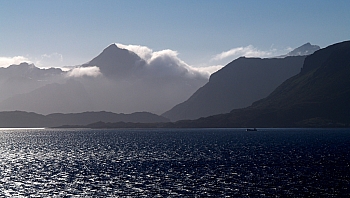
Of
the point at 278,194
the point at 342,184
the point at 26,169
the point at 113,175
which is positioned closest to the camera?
the point at 278,194

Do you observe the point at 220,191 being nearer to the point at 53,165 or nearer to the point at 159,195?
the point at 159,195

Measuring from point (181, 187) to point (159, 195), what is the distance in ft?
28.8

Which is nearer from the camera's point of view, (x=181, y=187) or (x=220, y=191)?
(x=220, y=191)

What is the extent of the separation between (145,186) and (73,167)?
42.4 metres

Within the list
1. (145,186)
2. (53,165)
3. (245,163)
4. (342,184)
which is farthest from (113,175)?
(342,184)

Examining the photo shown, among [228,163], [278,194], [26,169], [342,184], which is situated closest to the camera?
[278,194]

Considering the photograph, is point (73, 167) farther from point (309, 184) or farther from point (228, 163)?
point (309, 184)

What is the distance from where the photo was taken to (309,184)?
81.8 metres

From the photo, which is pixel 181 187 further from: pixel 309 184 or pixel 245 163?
pixel 245 163

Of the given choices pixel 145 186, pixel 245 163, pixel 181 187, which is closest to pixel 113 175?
pixel 145 186

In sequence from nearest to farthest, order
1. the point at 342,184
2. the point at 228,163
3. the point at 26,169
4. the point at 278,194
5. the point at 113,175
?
the point at 278,194, the point at 342,184, the point at 113,175, the point at 26,169, the point at 228,163

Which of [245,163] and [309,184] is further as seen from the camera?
[245,163]

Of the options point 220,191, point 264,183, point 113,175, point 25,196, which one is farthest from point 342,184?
point 25,196

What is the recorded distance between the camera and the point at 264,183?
84250 mm
